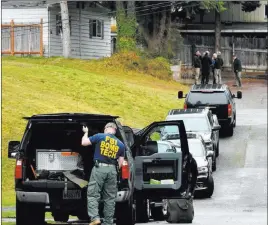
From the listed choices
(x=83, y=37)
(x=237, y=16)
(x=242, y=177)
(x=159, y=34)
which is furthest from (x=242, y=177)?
(x=237, y=16)

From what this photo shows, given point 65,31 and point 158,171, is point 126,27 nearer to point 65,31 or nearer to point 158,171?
point 65,31

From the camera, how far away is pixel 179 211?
20.4m

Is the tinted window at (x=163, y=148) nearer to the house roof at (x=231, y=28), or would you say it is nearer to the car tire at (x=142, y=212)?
the car tire at (x=142, y=212)

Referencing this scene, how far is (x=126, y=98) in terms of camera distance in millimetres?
46094

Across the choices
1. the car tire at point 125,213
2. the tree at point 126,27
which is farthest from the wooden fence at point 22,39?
the car tire at point 125,213

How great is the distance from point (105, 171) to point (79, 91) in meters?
29.2

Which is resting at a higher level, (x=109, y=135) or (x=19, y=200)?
(x=109, y=135)

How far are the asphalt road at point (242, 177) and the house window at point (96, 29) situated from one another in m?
16.3

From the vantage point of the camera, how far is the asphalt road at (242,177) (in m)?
23.2

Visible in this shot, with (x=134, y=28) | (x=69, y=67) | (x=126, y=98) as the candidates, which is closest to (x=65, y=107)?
(x=126, y=98)

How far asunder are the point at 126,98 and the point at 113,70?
901 cm

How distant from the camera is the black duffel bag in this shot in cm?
2033

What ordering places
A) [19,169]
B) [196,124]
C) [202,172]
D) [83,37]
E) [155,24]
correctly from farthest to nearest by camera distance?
[155,24], [83,37], [196,124], [202,172], [19,169]

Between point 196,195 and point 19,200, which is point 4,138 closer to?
point 196,195
